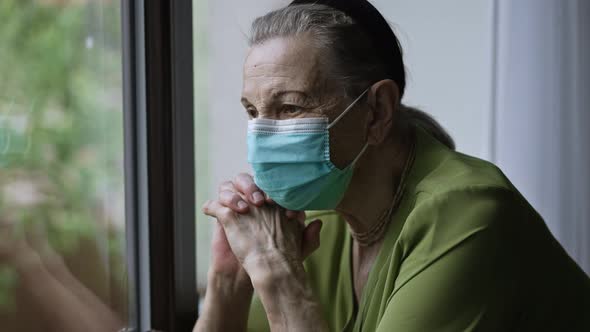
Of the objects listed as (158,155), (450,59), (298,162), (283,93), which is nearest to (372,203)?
(298,162)

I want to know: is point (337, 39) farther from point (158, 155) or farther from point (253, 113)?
point (158, 155)

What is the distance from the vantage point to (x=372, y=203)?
1.46 m

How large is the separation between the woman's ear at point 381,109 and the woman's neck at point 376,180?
0.03m

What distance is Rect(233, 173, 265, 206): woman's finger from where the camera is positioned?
1.49 m

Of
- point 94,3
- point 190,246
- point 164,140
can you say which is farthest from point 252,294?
point 94,3

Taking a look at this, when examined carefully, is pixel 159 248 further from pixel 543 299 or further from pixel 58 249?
pixel 543 299

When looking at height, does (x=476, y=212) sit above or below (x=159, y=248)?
above

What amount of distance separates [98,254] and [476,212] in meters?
0.89

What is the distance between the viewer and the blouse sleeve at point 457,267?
1.17 meters

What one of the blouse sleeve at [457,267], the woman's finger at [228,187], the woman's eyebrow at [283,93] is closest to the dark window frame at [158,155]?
the woman's finger at [228,187]

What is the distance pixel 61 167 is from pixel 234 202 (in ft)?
1.22

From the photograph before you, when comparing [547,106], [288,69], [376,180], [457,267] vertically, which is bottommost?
[457,267]

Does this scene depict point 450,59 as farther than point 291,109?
Yes

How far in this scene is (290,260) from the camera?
1.41 meters
